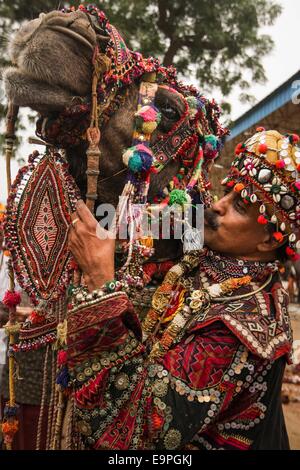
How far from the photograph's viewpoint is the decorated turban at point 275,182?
186 cm

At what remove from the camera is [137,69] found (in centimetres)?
175

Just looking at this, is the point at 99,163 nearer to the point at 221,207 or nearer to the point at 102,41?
the point at 102,41

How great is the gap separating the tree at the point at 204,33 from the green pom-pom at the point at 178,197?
24.8 feet

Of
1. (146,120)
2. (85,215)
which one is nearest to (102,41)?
(146,120)

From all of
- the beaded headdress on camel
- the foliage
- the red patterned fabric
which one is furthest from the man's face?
the foliage

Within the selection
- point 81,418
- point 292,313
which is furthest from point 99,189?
point 292,313

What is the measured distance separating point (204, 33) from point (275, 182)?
861cm

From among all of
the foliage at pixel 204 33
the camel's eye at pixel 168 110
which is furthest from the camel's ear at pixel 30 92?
the foliage at pixel 204 33

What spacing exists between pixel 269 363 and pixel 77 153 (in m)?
1.07

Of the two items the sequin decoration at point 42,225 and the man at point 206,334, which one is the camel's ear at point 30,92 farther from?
the man at point 206,334

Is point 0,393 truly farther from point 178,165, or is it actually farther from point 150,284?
point 178,165

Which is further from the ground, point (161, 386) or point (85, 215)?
point (85, 215)

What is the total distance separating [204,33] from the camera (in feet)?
31.3

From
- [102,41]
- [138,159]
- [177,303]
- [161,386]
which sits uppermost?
[102,41]
